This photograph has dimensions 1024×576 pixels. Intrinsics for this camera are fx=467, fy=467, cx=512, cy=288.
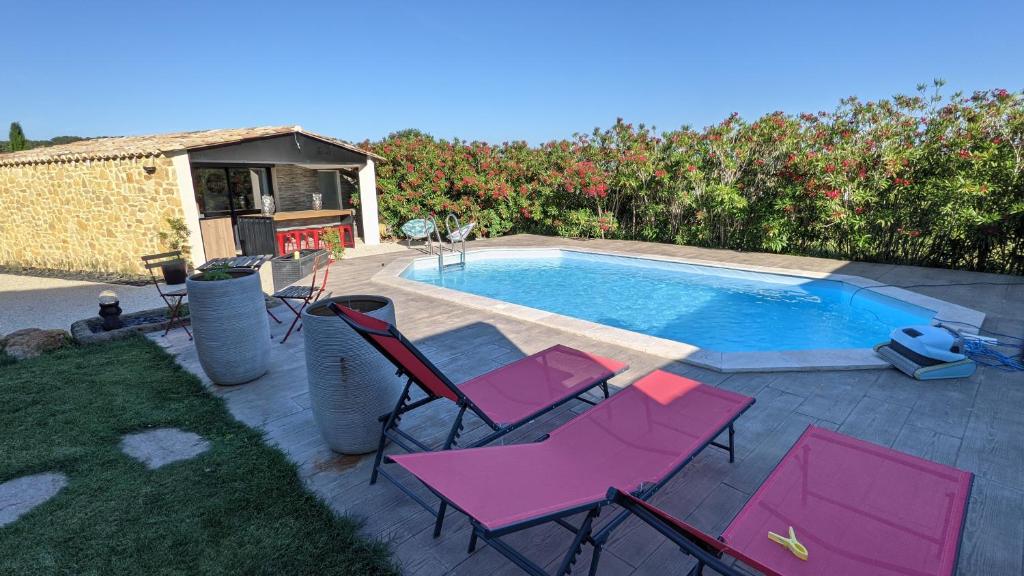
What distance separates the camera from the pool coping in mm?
4254

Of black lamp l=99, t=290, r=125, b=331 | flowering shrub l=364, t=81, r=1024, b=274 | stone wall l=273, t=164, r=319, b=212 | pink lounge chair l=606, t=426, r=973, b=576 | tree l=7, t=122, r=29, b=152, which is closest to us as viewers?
pink lounge chair l=606, t=426, r=973, b=576

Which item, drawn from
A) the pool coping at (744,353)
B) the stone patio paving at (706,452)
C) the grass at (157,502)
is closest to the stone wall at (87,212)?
the pool coping at (744,353)

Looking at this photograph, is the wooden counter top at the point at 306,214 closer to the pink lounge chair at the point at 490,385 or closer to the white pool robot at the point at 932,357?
the pink lounge chair at the point at 490,385

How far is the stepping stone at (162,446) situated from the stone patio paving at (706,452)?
0.40 m

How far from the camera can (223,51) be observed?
18.6 meters

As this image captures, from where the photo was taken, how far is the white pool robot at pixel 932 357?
397 cm

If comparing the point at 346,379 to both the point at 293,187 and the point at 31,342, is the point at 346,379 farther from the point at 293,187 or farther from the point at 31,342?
the point at 293,187

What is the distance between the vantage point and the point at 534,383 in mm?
3260

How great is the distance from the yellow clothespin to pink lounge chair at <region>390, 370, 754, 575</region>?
1.57 feet

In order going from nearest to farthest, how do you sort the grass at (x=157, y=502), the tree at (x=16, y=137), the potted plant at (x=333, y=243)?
1. the grass at (x=157, y=502)
2. the potted plant at (x=333, y=243)
3. the tree at (x=16, y=137)

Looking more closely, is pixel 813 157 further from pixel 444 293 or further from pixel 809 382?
pixel 444 293

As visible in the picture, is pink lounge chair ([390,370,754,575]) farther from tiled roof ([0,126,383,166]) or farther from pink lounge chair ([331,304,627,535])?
tiled roof ([0,126,383,166])

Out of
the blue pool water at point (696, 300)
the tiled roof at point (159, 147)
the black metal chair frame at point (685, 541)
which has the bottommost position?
the blue pool water at point (696, 300)

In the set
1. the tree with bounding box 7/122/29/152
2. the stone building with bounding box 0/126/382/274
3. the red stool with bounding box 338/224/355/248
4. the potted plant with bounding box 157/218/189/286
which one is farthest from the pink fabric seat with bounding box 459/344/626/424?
the tree with bounding box 7/122/29/152
